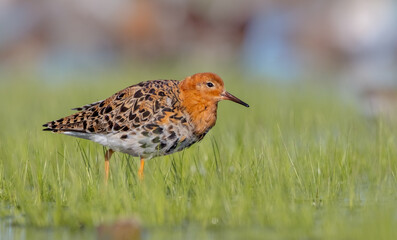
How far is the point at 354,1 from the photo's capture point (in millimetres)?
25500

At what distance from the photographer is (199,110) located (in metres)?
6.64

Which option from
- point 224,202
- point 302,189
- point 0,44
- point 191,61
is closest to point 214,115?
point 302,189

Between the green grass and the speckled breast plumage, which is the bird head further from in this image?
the green grass

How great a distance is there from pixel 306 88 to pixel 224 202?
9.59 metres

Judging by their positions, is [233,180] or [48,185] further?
[48,185]

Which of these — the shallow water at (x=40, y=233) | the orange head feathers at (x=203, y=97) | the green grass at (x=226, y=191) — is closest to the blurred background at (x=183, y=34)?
the green grass at (x=226, y=191)

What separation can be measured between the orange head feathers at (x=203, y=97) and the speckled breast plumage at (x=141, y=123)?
84 mm

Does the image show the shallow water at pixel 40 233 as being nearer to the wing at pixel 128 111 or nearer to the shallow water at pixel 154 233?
the shallow water at pixel 154 233

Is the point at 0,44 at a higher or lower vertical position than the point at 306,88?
higher

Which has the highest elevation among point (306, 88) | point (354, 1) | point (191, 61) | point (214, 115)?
point (354, 1)

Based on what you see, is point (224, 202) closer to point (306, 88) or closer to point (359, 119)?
point (359, 119)

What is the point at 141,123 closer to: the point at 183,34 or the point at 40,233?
the point at 40,233

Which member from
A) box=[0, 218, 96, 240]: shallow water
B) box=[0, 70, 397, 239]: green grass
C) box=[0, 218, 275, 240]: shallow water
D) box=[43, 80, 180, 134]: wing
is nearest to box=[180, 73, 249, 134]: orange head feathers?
box=[43, 80, 180, 134]: wing

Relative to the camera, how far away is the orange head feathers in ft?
21.7
